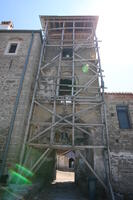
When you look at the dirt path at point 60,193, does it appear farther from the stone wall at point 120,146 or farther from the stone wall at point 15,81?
the stone wall at point 15,81

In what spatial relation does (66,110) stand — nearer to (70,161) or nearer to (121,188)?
(121,188)

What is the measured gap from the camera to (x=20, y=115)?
23.6 feet

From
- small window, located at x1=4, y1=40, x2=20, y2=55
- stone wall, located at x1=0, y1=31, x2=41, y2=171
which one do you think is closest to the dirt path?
stone wall, located at x1=0, y1=31, x2=41, y2=171

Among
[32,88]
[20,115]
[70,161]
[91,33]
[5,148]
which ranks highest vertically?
[91,33]

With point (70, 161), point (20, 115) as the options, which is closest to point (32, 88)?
point (20, 115)

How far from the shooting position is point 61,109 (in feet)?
27.1

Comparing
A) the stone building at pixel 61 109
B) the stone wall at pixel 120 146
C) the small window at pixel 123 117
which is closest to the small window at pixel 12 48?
the stone building at pixel 61 109

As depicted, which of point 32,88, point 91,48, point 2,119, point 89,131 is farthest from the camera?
point 91,48

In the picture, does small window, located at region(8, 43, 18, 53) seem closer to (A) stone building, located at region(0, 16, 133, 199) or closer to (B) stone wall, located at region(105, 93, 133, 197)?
(A) stone building, located at region(0, 16, 133, 199)

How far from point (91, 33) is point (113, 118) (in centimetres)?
778

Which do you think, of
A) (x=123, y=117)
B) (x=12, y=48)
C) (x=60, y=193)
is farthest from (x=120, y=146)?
(x=12, y=48)

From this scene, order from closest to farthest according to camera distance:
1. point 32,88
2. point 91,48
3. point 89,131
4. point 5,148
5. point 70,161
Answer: point 5,148 < point 89,131 < point 32,88 < point 91,48 < point 70,161

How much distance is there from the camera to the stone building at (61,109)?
6742mm

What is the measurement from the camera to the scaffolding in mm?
7055
